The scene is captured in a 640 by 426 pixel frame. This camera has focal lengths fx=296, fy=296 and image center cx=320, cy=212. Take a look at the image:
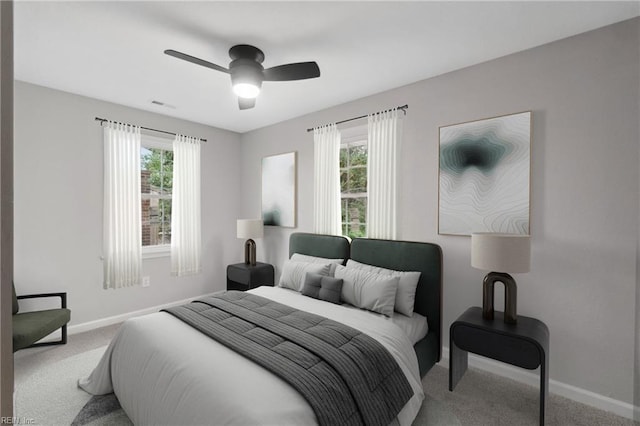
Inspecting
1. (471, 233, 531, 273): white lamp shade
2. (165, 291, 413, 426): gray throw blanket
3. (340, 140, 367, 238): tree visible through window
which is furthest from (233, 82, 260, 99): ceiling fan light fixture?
(471, 233, 531, 273): white lamp shade

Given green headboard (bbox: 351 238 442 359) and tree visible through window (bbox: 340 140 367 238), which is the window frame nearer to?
tree visible through window (bbox: 340 140 367 238)

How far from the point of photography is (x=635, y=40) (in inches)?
81.0

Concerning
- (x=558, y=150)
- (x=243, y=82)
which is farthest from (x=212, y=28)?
(x=558, y=150)

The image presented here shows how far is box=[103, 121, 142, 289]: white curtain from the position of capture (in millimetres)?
3586

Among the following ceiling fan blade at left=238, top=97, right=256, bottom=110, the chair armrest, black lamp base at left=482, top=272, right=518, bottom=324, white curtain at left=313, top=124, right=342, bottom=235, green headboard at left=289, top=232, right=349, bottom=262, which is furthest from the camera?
white curtain at left=313, top=124, right=342, bottom=235

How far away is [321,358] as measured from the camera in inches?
68.4

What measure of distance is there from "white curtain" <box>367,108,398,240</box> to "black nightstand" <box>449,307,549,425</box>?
116cm

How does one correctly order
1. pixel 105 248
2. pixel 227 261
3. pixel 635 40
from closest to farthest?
1. pixel 635 40
2. pixel 105 248
3. pixel 227 261

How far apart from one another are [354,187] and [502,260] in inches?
75.7

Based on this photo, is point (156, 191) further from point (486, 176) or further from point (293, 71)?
point (486, 176)

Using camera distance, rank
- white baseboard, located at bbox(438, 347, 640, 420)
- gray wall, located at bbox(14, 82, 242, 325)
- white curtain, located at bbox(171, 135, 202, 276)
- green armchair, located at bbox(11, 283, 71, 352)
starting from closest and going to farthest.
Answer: white baseboard, located at bbox(438, 347, 640, 420), green armchair, located at bbox(11, 283, 71, 352), gray wall, located at bbox(14, 82, 242, 325), white curtain, located at bbox(171, 135, 202, 276)

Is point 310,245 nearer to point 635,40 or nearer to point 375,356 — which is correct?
point 375,356

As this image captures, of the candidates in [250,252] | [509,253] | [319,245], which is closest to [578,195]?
[509,253]

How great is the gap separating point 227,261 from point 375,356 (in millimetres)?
3584
